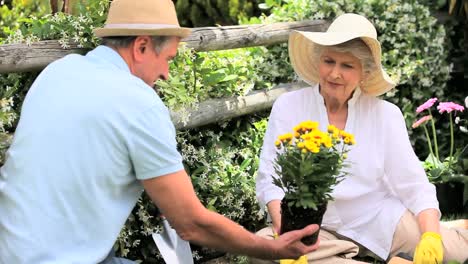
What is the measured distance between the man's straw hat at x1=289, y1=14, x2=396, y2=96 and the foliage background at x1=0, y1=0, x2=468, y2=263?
59cm

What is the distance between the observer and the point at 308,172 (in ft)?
8.29

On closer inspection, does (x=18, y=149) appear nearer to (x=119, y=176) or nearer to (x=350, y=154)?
(x=119, y=176)

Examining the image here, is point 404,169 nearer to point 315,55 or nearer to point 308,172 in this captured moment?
point 315,55

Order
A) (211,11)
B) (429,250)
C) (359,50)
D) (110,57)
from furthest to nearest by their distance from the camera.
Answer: (211,11) < (359,50) < (429,250) < (110,57)

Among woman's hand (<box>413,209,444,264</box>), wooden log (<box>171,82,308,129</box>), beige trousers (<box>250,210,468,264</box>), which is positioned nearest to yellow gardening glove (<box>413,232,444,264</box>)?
woman's hand (<box>413,209,444,264</box>)

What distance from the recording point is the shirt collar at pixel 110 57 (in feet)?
7.72

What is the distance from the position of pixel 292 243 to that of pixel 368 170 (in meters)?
0.94

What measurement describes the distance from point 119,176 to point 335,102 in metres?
1.43

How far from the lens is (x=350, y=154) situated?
3.40 meters

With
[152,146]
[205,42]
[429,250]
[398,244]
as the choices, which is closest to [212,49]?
[205,42]

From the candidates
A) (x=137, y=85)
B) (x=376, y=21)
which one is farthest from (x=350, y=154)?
(x=376, y=21)

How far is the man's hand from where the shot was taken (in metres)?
2.54

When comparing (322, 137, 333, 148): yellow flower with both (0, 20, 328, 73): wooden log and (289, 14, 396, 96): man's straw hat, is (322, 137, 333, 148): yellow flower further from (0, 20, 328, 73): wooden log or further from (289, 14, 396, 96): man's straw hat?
(0, 20, 328, 73): wooden log


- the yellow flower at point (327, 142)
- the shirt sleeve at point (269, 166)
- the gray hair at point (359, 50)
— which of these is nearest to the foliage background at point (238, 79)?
the shirt sleeve at point (269, 166)
